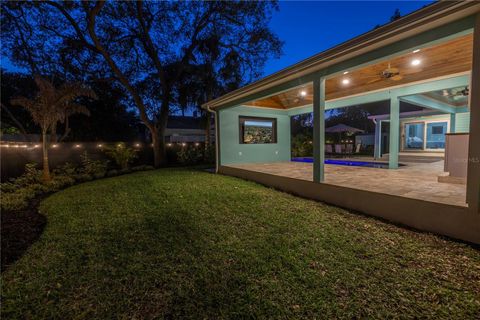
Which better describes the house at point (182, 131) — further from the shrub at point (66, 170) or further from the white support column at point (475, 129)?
the white support column at point (475, 129)

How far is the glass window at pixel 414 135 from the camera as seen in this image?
10664 millimetres

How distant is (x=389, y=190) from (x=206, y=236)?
10.3ft

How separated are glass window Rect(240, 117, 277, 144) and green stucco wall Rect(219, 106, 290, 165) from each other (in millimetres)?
184

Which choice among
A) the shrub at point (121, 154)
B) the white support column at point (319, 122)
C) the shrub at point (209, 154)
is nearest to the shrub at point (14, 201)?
the shrub at point (121, 154)

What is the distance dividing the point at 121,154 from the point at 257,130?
6307 mm

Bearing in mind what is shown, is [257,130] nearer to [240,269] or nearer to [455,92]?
[455,92]

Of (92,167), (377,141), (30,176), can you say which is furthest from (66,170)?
(377,141)

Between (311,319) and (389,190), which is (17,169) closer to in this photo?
(311,319)

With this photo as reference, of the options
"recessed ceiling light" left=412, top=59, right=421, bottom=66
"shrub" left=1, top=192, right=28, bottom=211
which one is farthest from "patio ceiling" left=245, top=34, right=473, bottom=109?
"shrub" left=1, top=192, right=28, bottom=211

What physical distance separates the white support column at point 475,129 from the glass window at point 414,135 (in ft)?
34.6

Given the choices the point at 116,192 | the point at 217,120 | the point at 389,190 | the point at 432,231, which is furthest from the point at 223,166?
the point at 432,231

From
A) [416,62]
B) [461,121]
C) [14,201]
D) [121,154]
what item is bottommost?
[14,201]

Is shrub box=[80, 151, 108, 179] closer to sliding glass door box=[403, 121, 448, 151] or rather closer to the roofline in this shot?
the roofline

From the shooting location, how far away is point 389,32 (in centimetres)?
282
